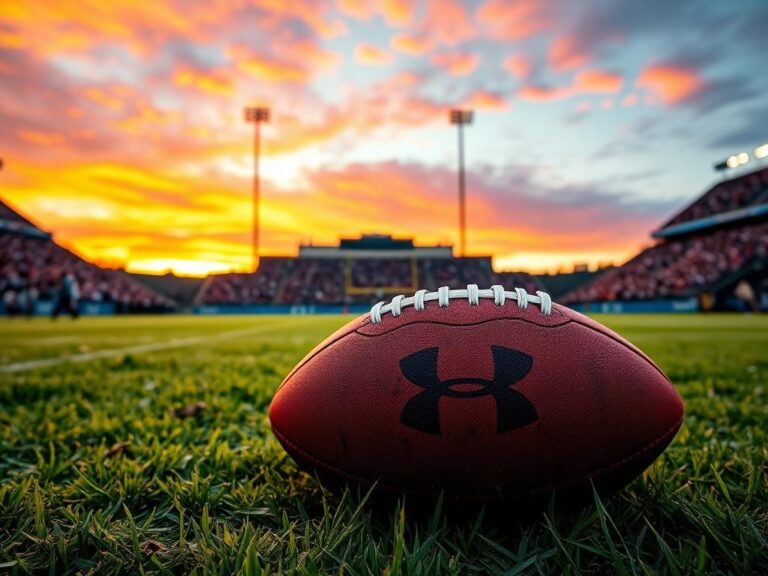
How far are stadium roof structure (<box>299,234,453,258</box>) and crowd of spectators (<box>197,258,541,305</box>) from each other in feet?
1.98

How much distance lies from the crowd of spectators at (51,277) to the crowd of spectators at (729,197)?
3070cm

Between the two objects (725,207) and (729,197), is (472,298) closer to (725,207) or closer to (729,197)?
(725,207)

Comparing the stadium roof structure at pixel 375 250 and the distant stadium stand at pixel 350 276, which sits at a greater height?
the stadium roof structure at pixel 375 250

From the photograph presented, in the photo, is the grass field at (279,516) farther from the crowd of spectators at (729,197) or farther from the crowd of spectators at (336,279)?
the crowd of spectators at (729,197)

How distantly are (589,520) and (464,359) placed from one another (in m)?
0.40

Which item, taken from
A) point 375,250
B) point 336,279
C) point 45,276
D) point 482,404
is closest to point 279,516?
point 482,404

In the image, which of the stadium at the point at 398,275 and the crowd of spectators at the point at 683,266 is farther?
the crowd of spectators at the point at 683,266

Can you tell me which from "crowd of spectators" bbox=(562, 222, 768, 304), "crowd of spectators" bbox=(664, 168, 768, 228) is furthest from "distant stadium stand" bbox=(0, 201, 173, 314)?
"crowd of spectators" bbox=(664, 168, 768, 228)

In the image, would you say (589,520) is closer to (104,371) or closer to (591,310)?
(104,371)

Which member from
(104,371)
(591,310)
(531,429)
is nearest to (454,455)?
(531,429)

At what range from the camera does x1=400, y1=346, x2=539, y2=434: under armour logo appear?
96 centimetres

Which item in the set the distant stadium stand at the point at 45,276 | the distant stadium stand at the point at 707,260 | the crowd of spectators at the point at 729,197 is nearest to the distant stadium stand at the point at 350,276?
the distant stadium stand at the point at 45,276

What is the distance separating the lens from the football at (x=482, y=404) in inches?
37.9

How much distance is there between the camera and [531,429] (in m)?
0.96
